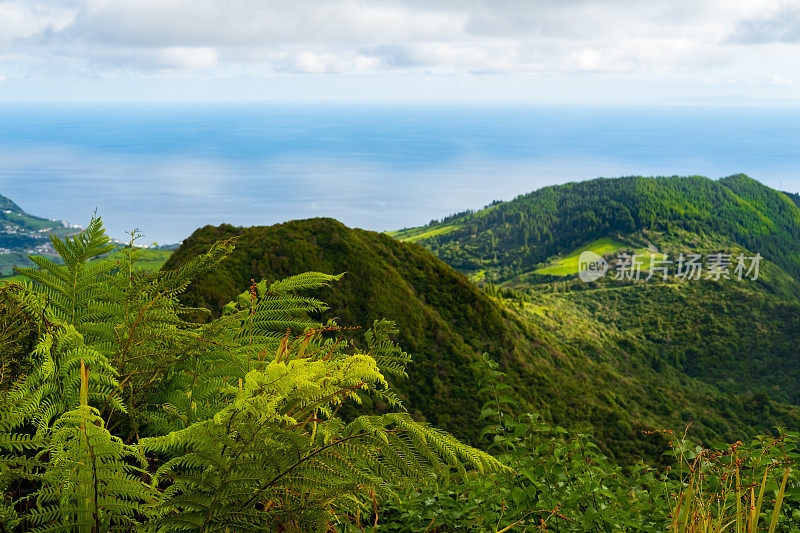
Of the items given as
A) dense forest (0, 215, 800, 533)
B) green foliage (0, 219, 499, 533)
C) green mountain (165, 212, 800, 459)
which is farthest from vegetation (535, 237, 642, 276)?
green foliage (0, 219, 499, 533)

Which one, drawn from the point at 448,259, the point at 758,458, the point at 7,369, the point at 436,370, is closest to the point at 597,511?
the point at 758,458

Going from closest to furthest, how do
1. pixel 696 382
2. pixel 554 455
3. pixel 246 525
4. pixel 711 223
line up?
1. pixel 246 525
2. pixel 554 455
3. pixel 696 382
4. pixel 711 223

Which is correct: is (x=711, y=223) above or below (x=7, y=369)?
above

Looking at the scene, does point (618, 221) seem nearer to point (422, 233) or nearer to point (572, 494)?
point (422, 233)

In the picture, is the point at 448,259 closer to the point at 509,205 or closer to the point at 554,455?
the point at 509,205

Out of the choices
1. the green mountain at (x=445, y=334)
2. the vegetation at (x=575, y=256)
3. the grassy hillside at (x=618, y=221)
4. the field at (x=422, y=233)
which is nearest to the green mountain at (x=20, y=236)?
the green mountain at (x=445, y=334)

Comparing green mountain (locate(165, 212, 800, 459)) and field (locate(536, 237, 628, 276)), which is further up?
field (locate(536, 237, 628, 276))

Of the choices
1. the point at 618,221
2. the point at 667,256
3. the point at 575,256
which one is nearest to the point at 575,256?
the point at 575,256

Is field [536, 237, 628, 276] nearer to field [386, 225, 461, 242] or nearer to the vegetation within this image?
the vegetation

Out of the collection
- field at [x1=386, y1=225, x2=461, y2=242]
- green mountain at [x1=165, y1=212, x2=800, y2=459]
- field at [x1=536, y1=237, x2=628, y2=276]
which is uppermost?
field at [x1=386, y1=225, x2=461, y2=242]
